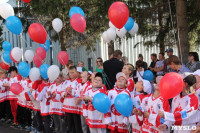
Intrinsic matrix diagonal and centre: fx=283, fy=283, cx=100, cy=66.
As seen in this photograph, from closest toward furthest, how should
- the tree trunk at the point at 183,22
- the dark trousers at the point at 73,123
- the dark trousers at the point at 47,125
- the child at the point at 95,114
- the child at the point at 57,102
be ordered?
the child at the point at 95,114 < the dark trousers at the point at 73,123 < the child at the point at 57,102 < the dark trousers at the point at 47,125 < the tree trunk at the point at 183,22

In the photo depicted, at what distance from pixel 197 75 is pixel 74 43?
46.4 ft

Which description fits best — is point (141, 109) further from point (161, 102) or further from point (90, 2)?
point (90, 2)

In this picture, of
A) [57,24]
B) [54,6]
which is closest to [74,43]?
[54,6]

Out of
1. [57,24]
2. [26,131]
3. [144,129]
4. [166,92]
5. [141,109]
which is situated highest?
[57,24]

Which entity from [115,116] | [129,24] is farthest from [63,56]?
[115,116]

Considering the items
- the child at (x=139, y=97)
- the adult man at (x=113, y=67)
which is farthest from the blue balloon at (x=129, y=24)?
the child at (x=139, y=97)

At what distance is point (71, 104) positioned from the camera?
6.27m

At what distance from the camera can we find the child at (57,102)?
21.4 ft

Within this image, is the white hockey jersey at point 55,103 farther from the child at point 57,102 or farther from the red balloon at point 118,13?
the red balloon at point 118,13

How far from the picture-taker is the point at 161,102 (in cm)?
423

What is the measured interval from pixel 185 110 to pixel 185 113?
0.13 feet

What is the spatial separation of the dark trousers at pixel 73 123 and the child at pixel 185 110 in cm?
284

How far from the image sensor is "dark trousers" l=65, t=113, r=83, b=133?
6.39 m

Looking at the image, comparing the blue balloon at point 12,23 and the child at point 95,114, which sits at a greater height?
the blue balloon at point 12,23
